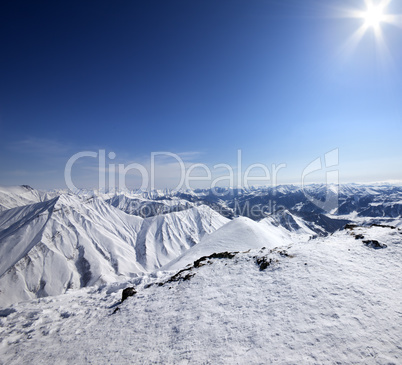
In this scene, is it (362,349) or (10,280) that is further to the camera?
(10,280)

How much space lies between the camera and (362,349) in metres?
7.27

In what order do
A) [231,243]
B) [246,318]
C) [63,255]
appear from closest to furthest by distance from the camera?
[246,318] → [231,243] → [63,255]

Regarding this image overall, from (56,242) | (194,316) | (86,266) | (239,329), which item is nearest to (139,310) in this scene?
(194,316)

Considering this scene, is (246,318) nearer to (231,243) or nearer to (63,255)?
(231,243)

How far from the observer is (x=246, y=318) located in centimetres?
1033

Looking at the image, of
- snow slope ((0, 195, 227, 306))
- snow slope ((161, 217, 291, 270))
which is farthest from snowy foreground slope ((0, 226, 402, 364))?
snow slope ((0, 195, 227, 306))

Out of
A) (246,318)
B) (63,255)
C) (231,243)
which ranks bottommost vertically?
(63,255)

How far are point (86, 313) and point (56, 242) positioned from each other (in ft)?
585

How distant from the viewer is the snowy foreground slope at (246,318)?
7.99 m

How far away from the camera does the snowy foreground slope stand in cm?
799

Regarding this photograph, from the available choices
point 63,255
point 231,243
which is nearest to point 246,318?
point 231,243

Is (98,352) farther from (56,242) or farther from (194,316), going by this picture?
(56,242)

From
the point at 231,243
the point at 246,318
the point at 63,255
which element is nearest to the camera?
the point at 246,318

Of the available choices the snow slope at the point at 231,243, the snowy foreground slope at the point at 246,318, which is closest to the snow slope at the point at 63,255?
Result: the snow slope at the point at 231,243
